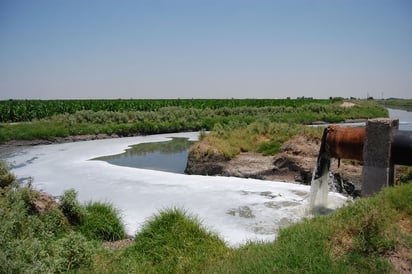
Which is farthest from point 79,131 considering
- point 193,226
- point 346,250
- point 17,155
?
point 346,250

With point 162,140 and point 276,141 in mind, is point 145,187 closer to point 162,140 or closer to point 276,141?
point 276,141

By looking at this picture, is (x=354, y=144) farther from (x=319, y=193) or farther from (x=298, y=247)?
(x=298, y=247)

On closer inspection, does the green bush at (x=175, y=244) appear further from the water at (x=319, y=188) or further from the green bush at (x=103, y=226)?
the water at (x=319, y=188)

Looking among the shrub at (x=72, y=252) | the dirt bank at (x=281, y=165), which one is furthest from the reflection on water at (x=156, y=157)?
the shrub at (x=72, y=252)

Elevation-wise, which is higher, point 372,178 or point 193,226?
point 372,178

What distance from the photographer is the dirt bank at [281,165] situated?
37.6 feet

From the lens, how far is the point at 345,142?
27.1 feet

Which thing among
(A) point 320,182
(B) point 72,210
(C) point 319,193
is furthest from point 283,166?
(B) point 72,210

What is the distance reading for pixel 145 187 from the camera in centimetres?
1159

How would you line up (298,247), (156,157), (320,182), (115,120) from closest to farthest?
1. (298,247)
2. (320,182)
3. (156,157)
4. (115,120)

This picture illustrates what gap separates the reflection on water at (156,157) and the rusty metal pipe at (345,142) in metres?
7.89

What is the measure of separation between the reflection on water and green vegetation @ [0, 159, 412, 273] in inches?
366

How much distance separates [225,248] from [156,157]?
45.6 feet

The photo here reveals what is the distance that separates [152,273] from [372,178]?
15.1ft
